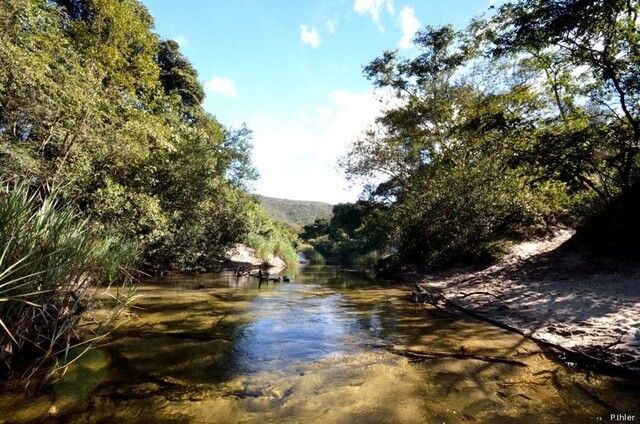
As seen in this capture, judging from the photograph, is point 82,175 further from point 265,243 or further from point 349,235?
point 349,235

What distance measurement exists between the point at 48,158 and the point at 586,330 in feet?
49.7

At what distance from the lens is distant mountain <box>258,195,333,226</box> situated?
134m

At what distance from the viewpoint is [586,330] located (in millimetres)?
5309

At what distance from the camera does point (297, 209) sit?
145 m

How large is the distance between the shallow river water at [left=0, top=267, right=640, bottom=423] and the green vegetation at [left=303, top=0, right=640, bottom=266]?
6.65 meters

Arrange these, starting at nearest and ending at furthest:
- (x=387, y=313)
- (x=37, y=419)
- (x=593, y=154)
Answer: (x=37, y=419) < (x=387, y=313) < (x=593, y=154)

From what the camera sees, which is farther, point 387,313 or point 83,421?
point 387,313

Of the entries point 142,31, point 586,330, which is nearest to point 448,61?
point 142,31

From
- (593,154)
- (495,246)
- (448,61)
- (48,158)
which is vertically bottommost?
(495,246)

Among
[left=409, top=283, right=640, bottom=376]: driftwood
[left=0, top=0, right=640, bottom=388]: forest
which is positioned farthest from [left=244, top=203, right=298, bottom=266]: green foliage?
[left=409, top=283, right=640, bottom=376]: driftwood

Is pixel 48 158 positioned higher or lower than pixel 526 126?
lower

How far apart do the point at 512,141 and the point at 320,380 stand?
32.0 ft

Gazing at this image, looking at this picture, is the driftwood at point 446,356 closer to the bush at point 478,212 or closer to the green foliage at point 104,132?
the green foliage at point 104,132

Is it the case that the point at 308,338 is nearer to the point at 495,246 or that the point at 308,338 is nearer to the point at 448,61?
the point at 495,246
